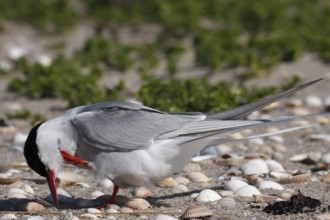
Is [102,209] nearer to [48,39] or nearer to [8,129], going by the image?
[8,129]

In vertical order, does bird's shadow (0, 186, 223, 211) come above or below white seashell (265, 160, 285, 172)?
below

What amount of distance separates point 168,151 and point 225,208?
0.47m

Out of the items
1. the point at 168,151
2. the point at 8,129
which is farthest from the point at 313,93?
the point at 168,151

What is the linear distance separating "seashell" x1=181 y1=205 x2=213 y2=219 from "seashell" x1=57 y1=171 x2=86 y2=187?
1.19 m

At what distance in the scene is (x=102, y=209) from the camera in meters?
4.54

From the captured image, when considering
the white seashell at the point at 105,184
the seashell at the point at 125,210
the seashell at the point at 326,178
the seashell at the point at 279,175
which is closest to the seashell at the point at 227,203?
the seashell at the point at 125,210

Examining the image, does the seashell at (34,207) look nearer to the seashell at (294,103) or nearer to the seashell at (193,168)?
the seashell at (193,168)

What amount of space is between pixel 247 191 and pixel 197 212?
65cm

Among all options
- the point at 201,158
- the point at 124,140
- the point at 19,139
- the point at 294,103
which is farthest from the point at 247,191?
the point at 294,103

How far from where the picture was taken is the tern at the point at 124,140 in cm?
444

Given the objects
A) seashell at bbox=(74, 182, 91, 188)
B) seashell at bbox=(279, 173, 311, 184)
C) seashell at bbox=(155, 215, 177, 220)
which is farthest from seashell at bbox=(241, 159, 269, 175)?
Result: seashell at bbox=(155, 215, 177, 220)

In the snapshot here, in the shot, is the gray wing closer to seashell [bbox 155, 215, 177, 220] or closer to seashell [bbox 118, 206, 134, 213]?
seashell [bbox 118, 206, 134, 213]

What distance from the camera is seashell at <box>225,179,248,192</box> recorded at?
4.84 metres

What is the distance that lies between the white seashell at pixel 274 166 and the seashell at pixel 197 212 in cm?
123
